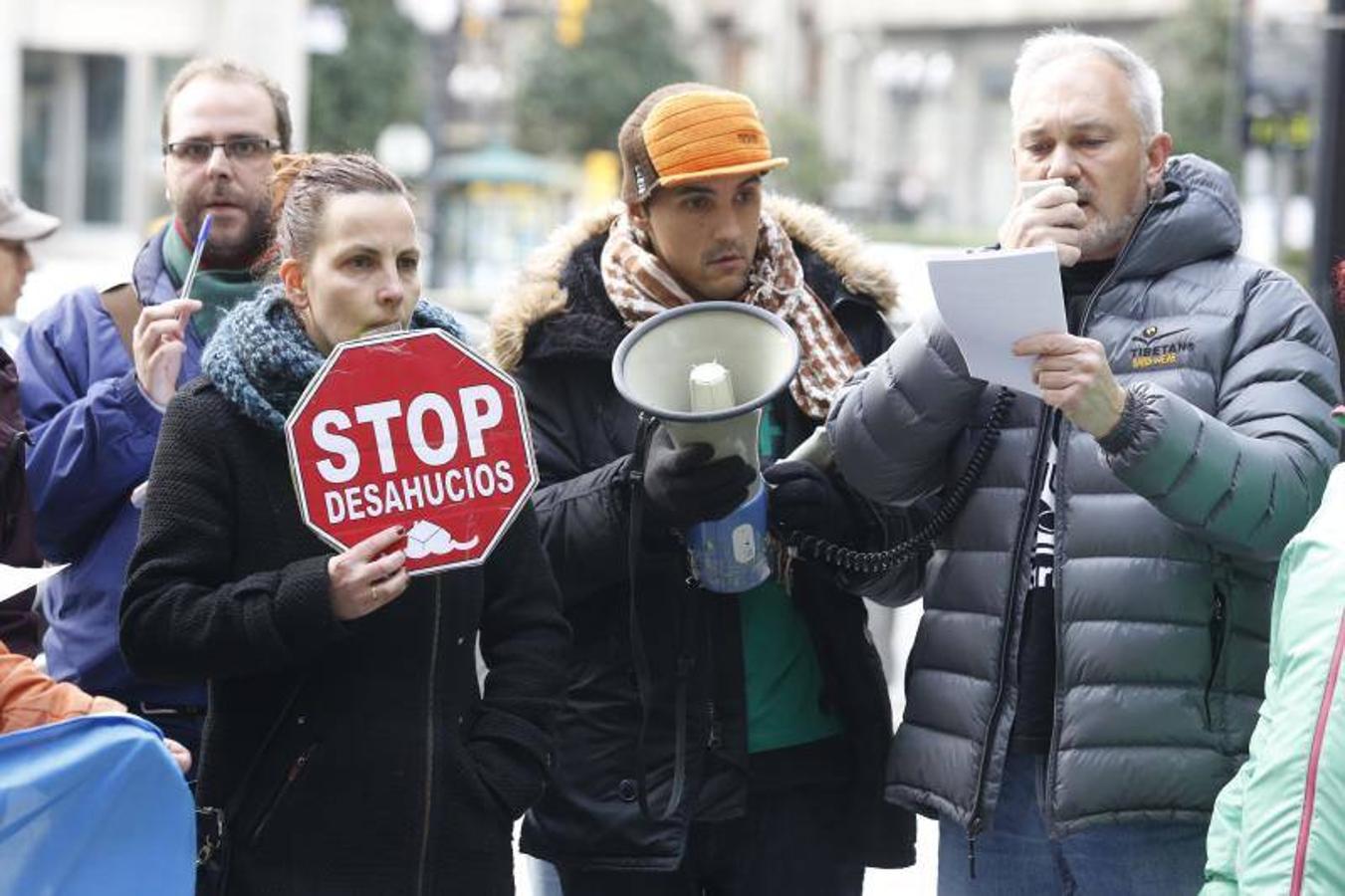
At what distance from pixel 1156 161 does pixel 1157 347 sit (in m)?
0.33

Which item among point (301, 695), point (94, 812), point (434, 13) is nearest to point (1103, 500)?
point (301, 695)

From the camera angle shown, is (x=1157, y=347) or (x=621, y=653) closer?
(x=1157, y=347)

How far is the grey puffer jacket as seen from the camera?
335cm

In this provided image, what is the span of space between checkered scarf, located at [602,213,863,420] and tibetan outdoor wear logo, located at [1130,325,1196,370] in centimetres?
59

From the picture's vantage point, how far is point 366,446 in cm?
324

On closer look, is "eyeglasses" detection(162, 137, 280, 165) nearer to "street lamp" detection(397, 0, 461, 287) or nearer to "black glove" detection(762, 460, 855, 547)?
"black glove" detection(762, 460, 855, 547)

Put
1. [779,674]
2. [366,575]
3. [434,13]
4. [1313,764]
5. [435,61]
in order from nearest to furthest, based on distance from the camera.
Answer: [1313,764]
[366,575]
[779,674]
[434,13]
[435,61]

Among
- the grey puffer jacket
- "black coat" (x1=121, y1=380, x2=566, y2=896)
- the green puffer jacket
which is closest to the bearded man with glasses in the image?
"black coat" (x1=121, y1=380, x2=566, y2=896)

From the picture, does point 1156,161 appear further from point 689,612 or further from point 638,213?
point 689,612

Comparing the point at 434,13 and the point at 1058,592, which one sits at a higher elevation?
the point at 434,13

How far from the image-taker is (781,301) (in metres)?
3.99

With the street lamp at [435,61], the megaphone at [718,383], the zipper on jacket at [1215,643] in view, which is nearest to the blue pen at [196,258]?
the megaphone at [718,383]

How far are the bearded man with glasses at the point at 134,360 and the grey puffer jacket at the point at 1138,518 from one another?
3.88ft

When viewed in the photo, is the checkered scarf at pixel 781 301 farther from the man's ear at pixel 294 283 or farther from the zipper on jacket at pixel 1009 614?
the man's ear at pixel 294 283
